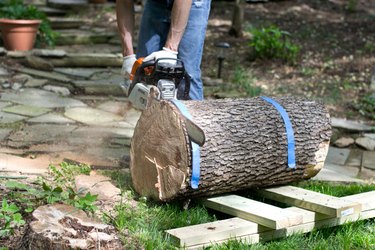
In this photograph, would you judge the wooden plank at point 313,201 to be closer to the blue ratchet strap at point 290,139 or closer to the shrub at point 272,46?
the blue ratchet strap at point 290,139

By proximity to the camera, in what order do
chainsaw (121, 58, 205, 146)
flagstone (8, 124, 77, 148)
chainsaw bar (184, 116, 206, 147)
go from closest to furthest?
chainsaw bar (184, 116, 206, 147) → chainsaw (121, 58, 205, 146) → flagstone (8, 124, 77, 148)

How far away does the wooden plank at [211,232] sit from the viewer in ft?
10.6

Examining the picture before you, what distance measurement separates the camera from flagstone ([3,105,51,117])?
5.64 meters

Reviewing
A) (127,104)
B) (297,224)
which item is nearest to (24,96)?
(127,104)

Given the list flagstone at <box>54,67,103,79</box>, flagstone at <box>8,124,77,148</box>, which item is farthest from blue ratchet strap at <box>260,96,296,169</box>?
flagstone at <box>54,67,103,79</box>

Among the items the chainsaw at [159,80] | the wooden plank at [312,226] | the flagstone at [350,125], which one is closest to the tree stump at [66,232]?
the wooden plank at [312,226]

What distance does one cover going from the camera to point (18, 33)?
23.9ft

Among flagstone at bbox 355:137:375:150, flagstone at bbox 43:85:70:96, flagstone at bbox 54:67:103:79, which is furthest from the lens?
flagstone at bbox 54:67:103:79

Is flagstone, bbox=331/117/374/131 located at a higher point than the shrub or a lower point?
lower

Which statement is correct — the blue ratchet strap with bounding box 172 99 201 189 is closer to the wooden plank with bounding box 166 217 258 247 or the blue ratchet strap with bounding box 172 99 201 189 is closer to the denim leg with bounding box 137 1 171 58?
the wooden plank with bounding box 166 217 258 247

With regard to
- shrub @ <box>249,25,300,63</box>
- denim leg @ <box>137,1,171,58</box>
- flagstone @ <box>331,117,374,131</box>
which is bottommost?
flagstone @ <box>331,117,374,131</box>

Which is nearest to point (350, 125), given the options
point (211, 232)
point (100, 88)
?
point (100, 88)

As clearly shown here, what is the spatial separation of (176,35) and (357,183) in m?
1.60

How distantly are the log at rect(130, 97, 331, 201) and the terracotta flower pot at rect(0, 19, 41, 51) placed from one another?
3699mm
